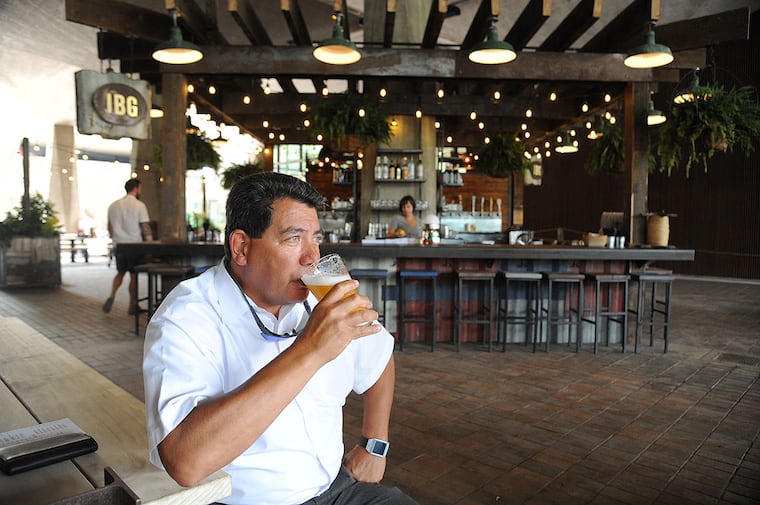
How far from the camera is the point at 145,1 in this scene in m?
9.42

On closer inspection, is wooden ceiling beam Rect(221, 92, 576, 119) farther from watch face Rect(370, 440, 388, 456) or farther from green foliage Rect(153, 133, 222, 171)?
watch face Rect(370, 440, 388, 456)

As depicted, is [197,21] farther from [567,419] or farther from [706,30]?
[706,30]

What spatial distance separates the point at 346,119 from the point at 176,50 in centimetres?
264

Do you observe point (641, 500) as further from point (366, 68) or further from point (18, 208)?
point (18, 208)

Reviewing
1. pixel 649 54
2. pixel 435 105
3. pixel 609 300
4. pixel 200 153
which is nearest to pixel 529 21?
pixel 649 54

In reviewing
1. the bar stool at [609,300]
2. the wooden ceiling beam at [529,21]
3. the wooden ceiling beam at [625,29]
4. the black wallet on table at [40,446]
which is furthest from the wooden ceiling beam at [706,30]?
the black wallet on table at [40,446]

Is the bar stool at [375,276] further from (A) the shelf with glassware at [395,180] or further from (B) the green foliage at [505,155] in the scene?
(B) the green foliage at [505,155]

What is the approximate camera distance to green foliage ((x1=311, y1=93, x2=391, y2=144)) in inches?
274

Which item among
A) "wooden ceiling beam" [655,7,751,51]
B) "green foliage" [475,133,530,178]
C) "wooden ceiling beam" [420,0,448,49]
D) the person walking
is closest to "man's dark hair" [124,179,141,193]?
the person walking

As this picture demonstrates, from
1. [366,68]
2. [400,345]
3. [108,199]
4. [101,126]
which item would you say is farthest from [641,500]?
[108,199]

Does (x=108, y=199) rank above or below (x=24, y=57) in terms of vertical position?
below

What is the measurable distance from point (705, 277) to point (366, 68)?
397 inches

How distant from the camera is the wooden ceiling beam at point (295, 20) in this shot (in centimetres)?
517

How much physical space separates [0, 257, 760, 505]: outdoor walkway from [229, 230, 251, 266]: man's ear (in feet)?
5.52
